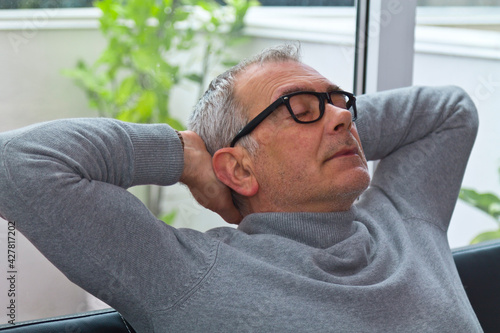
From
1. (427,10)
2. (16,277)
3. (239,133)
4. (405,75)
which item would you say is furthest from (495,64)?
(16,277)

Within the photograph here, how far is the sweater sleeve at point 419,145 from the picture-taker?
1.55 m

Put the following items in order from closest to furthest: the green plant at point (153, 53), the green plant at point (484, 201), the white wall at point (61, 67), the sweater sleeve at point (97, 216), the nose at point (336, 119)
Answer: the sweater sleeve at point (97, 216)
the nose at point (336, 119)
the white wall at point (61, 67)
the green plant at point (153, 53)
the green plant at point (484, 201)

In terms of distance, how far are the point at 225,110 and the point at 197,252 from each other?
36cm

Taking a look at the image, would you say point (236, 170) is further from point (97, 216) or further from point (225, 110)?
point (97, 216)

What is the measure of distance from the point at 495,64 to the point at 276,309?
5.18 feet

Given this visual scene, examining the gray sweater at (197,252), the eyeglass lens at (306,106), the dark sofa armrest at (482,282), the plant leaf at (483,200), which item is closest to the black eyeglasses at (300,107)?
the eyeglass lens at (306,106)

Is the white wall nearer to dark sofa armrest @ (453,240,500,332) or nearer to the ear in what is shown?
the ear

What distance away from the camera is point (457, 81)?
7.49 ft

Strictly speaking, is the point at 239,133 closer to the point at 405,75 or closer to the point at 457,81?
the point at 405,75

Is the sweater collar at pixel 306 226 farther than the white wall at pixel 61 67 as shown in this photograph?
No

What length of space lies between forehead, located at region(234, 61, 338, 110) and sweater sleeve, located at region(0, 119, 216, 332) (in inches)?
11.0

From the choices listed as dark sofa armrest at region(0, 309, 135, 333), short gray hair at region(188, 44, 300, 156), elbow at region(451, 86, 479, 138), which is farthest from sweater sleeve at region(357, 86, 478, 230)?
dark sofa armrest at region(0, 309, 135, 333)

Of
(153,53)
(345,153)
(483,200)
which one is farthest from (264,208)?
(483,200)

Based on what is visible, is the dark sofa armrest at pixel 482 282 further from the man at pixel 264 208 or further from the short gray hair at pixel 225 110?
the short gray hair at pixel 225 110
